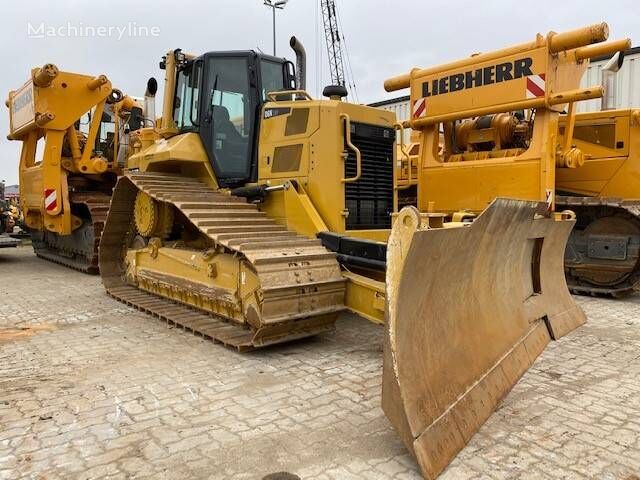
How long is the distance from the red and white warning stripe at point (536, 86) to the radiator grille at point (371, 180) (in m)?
1.79

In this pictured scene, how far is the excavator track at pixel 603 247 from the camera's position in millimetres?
7258

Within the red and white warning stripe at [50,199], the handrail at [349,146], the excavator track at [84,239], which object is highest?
the handrail at [349,146]

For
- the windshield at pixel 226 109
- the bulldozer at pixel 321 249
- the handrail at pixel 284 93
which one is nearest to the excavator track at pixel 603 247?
the bulldozer at pixel 321 249

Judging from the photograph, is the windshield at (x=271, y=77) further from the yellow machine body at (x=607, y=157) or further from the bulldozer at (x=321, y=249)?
the yellow machine body at (x=607, y=157)

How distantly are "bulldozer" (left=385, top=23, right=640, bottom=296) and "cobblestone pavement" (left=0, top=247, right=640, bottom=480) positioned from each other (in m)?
2.19

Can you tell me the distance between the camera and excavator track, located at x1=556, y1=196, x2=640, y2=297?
23.8 ft

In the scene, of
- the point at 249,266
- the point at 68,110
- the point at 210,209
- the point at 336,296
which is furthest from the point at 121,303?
the point at 68,110

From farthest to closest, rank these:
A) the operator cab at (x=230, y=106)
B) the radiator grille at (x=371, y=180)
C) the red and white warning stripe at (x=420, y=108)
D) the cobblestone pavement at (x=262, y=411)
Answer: the red and white warning stripe at (x=420, y=108), the operator cab at (x=230, y=106), the radiator grille at (x=371, y=180), the cobblestone pavement at (x=262, y=411)

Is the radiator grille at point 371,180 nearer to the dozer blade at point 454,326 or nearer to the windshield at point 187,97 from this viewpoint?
the dozer blade at point 454,326

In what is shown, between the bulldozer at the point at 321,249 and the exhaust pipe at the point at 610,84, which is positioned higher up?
the exhaust pipe at the point at 610,84

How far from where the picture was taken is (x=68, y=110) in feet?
30.8

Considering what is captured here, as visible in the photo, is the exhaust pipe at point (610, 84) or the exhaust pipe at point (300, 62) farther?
the exhaust pipe at point (610, 84)

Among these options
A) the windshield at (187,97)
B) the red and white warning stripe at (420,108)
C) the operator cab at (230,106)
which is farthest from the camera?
the red and white warning stripe at (420,108)

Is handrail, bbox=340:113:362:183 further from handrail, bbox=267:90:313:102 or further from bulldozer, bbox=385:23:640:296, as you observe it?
bulldozer, bbox=385:23:640:296
